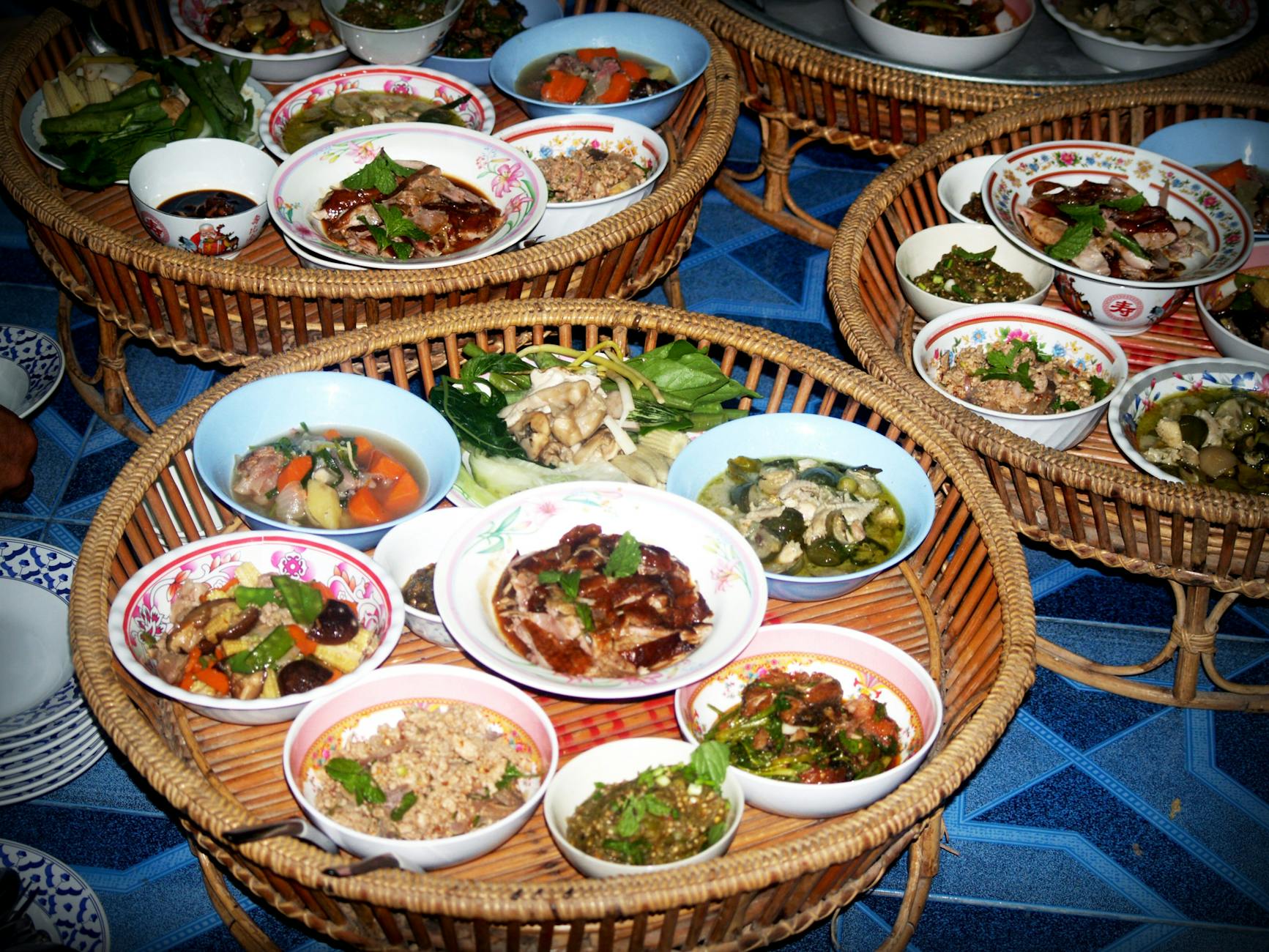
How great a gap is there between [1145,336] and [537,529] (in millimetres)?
2363

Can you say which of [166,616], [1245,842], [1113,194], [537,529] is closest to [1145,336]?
[1113,194]

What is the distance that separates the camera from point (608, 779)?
2506mm

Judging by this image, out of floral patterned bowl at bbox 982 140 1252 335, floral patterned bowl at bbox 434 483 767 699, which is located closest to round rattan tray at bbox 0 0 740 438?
floral patterned bowl at bbox 434 483 767 699

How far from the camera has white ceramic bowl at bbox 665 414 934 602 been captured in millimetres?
2992

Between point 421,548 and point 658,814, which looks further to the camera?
point 421,548

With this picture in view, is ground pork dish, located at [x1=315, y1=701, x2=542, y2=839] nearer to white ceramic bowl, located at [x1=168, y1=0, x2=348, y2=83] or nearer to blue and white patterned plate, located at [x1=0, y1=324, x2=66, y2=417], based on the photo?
blue and white patterned plate, located at [x1=0, y1=324, x2=66, y2=417]

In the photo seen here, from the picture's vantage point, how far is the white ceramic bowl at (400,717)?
2.30 metres

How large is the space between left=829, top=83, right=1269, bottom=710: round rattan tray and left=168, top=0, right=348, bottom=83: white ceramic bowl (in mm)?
2333

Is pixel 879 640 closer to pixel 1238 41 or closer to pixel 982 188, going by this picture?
pixel 982 188

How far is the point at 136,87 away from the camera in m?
4.28

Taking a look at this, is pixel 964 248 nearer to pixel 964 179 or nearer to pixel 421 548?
pixel 964 179

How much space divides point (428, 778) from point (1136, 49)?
418cm

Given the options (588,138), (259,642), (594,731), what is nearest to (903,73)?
(588,138)

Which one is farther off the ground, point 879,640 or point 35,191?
point 35,191
